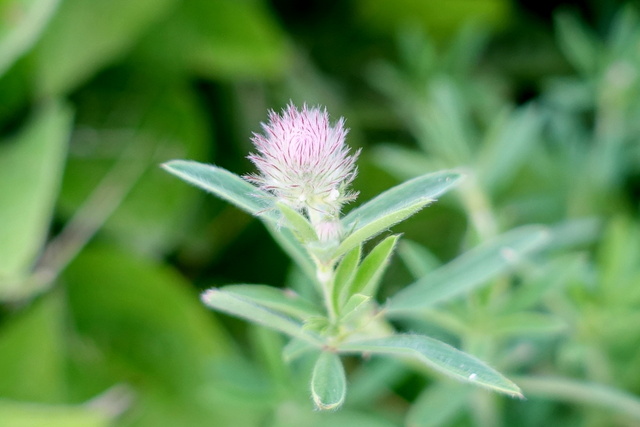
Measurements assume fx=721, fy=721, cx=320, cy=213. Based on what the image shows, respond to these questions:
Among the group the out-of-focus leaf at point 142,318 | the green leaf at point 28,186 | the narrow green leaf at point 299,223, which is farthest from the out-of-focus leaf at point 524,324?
the green leaf at point 28,186

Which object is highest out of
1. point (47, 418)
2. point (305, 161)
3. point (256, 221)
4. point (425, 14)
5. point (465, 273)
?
point (425, 14)

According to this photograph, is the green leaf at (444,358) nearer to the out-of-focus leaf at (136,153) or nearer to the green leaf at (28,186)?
the green leaf at (28,186)

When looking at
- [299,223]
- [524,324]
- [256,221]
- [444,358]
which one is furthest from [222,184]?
[256,221]

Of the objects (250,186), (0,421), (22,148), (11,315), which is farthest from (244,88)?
(250,186)

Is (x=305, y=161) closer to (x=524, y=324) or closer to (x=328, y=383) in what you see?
(x=328, y=383)

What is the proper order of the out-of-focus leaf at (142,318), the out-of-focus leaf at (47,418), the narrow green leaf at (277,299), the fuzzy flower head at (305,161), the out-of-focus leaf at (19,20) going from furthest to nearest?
1. the out-of-focus leaf at (142,318)
2. the out-of-focus leaf at (19,20)
3. the out-of-focus leaf at (47,418)
4. the narrow green leaf at (277,299)
5. the fuzzy flower head at (305,161)

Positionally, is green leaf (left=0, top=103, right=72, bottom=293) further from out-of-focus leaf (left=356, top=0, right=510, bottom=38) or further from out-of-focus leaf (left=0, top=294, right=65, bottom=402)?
out-of-focus leaf (left=356, top=0, right=510, bottom=38)
